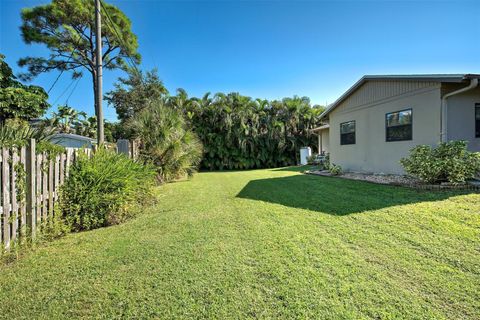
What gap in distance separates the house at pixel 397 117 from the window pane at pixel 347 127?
34 mm

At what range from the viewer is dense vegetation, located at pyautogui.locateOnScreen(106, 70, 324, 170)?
675 inches

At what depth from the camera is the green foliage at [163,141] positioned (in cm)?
895

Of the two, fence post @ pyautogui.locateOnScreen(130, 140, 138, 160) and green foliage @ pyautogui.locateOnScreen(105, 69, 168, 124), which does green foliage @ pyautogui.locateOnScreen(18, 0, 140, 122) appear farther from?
fence post @ pyautogui.locateOnScreen(130, 140, 138, 160)

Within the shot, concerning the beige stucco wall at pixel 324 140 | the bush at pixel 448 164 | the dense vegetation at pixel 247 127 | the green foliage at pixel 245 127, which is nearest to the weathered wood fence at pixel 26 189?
the bush at pixel 448 164

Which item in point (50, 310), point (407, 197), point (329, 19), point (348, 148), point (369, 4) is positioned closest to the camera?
point (50, 310)

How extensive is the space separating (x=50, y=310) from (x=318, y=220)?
12.4ft

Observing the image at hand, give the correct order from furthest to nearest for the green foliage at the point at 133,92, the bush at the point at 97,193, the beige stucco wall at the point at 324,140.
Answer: the green foliage at the point at 133,92 < the beige stucco wall at the point at 324,140 < the bush at the point at 97,193

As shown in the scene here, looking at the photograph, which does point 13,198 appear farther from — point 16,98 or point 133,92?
point 133,92

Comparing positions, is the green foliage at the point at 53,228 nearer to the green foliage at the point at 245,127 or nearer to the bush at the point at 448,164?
the bush at the point at 448,164

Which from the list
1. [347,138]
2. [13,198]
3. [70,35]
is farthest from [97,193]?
[70,35]

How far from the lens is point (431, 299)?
1.95m

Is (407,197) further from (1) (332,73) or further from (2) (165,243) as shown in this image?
(1) (332,73)

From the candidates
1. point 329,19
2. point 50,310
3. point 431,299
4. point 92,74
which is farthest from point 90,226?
point 92,74

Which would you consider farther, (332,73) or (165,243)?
(332,73)
